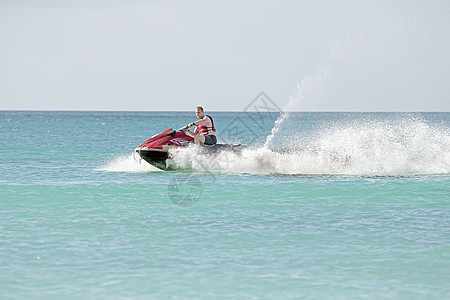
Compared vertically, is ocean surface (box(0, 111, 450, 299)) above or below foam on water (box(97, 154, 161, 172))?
below

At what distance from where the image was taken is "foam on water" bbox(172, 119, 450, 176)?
652 inches

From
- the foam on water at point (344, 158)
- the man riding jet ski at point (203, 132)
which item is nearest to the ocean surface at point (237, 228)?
the foam on water at point (344, 158)

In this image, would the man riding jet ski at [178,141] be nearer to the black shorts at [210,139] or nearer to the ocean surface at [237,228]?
the black shorts at [210,139]

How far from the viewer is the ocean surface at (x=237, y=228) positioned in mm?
6691

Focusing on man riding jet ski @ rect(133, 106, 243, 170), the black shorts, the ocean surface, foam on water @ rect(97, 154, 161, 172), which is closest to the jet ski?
man riding jet ski @ rect(133, 106, 243, 170)

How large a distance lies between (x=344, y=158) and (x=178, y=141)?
484 centimetres

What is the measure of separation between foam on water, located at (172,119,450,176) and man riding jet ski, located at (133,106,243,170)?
0.22 metres

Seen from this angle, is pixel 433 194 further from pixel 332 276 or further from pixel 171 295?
pixel 171 295

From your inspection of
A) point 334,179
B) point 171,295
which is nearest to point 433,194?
point 334,179

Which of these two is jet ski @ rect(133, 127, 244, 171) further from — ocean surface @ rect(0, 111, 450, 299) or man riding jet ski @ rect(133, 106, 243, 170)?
ocean surface @ rect(0, 111, 450, 299)

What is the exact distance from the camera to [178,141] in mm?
16078

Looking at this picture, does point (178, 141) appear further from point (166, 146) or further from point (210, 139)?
point (210, 139)

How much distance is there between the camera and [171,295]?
6.38 m

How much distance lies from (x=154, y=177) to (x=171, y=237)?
23.1 ft
